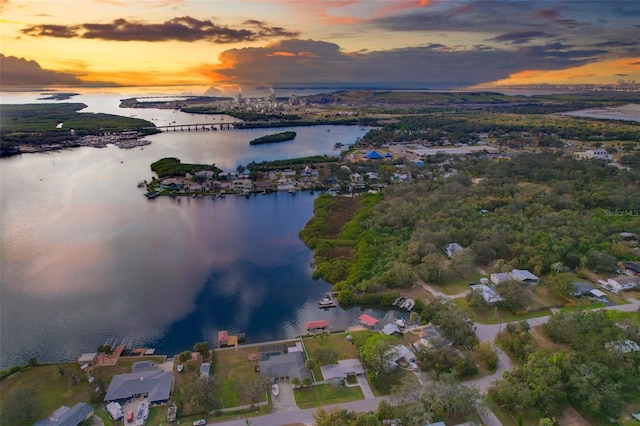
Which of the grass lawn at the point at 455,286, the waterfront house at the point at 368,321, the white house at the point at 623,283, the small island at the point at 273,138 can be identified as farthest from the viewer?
the small island at the point at 273,138

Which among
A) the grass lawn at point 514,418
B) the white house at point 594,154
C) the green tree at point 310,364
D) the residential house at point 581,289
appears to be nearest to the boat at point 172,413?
the green tree at point 310,364

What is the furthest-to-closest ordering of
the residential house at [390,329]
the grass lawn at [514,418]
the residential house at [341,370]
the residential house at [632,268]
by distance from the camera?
the residential house at [632,268] → the residential house at [390,329] → the residential house at [341,370] → the grass lawn at [514,418]

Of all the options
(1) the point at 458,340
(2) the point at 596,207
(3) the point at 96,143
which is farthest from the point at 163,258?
(3) the point at 96,143

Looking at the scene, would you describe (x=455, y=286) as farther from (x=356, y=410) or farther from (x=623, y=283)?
(x=356, y=410)

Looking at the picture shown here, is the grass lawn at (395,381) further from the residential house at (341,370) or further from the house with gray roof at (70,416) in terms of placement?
the house with gray roof at (70,416)

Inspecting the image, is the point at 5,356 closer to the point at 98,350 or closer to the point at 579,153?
the point at 98,350

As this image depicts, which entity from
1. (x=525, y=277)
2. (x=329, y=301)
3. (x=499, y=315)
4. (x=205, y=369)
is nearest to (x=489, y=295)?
(x=499, y=315)
